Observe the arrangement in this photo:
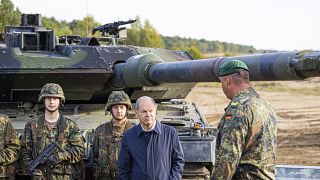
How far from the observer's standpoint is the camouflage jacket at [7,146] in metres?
6.48

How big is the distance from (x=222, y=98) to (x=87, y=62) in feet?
82.5

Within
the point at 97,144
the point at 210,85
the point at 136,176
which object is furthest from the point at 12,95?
the point at 210,85

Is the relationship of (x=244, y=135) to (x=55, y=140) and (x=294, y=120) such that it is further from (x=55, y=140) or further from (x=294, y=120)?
(x=294, y=120)

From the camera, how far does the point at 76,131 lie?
21.5 ft

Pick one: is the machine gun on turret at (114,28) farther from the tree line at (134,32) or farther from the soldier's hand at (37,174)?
the soldier's hand at (37,174)

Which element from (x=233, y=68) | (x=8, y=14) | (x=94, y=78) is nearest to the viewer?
(x=233, y=68)

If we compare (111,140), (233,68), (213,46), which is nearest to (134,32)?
(213,46)

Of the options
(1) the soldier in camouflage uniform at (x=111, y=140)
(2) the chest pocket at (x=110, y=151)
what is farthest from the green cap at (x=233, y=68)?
(2) the chest pocket at (x=110, y=151)

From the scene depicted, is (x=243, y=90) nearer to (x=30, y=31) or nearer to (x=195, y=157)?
(x=195, y=157)

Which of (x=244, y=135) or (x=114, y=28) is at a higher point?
(x=114, y=28)

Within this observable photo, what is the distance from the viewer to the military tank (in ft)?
23.5

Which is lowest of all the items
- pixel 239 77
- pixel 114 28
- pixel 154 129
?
pixel 154 129

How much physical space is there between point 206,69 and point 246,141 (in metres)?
1.85

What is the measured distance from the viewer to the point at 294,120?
22641 mm
